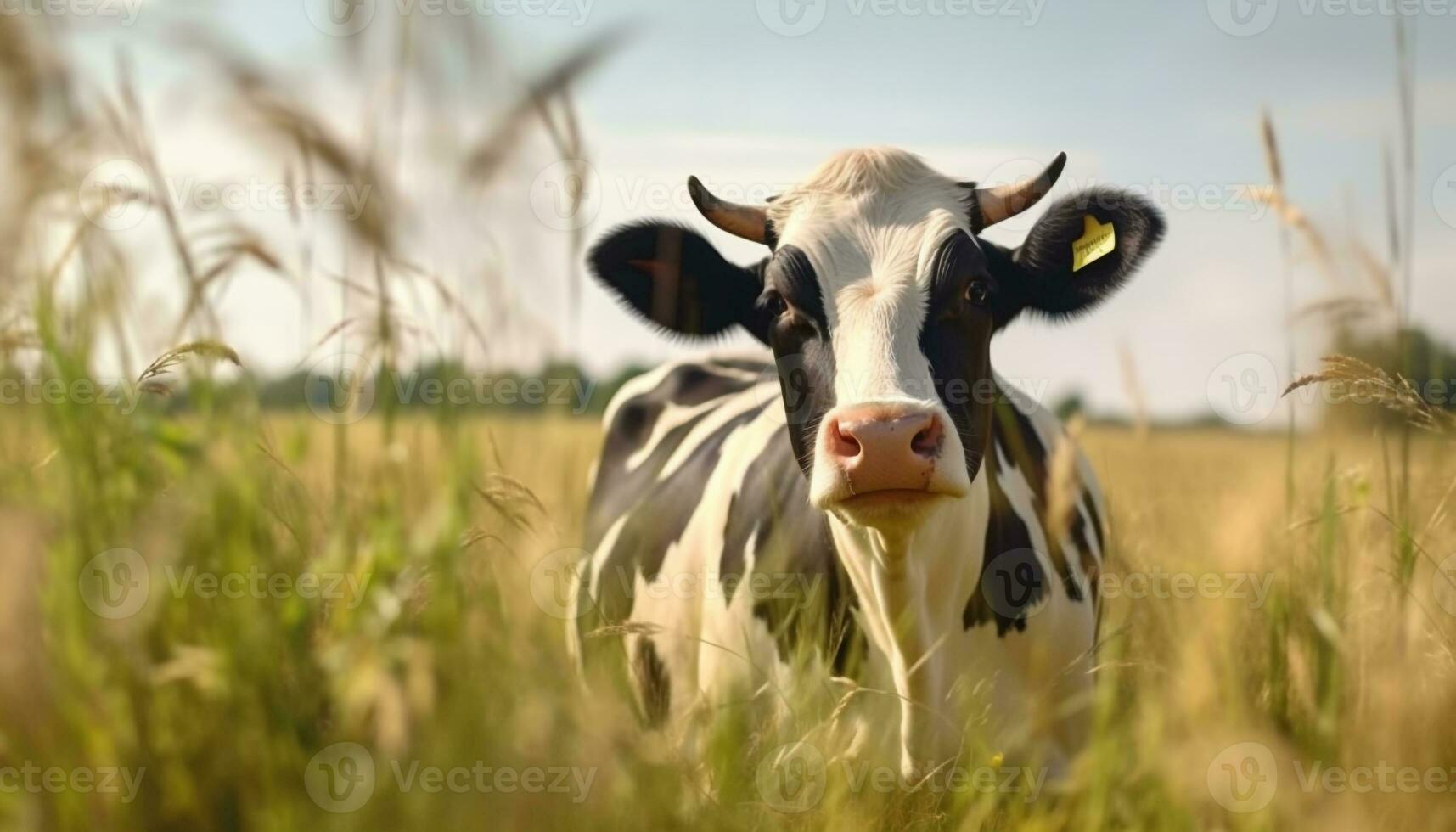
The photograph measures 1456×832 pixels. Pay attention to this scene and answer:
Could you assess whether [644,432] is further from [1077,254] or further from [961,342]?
[961,342]

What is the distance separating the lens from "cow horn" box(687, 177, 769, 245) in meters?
4.53

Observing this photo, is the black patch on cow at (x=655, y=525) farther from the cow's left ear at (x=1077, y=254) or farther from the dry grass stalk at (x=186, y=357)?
the dry grass stalk at (x=186, y=357)

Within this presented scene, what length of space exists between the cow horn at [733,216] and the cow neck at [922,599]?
1092 mm

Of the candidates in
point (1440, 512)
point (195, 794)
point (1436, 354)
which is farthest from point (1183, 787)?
point (1436, 354)

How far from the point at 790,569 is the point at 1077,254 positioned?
1452mm

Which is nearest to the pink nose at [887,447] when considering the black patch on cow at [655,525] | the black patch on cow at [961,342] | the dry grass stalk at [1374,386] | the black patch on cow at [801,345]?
the black patch on cow at [961,342]

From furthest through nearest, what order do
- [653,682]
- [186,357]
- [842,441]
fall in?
[653,682]
[842,441]
[186,357]

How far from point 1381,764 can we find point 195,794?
2081 millimetres

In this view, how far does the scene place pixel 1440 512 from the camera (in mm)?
3891

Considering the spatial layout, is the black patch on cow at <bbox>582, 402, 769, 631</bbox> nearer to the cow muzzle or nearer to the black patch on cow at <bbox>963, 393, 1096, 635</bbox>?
the black patch on cow at <bbox>963, 393, 1096, 635</bbox>

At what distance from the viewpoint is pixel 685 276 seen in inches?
183

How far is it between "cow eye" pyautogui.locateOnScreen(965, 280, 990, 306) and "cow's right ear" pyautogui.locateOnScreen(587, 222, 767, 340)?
0.84 meters

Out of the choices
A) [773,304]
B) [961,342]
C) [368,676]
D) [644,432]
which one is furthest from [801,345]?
[644,432]

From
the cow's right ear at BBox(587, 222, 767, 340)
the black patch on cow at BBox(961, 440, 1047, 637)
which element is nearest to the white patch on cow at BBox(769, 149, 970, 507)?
the cow's right ear at BBox(587, 222, 767, 340)
